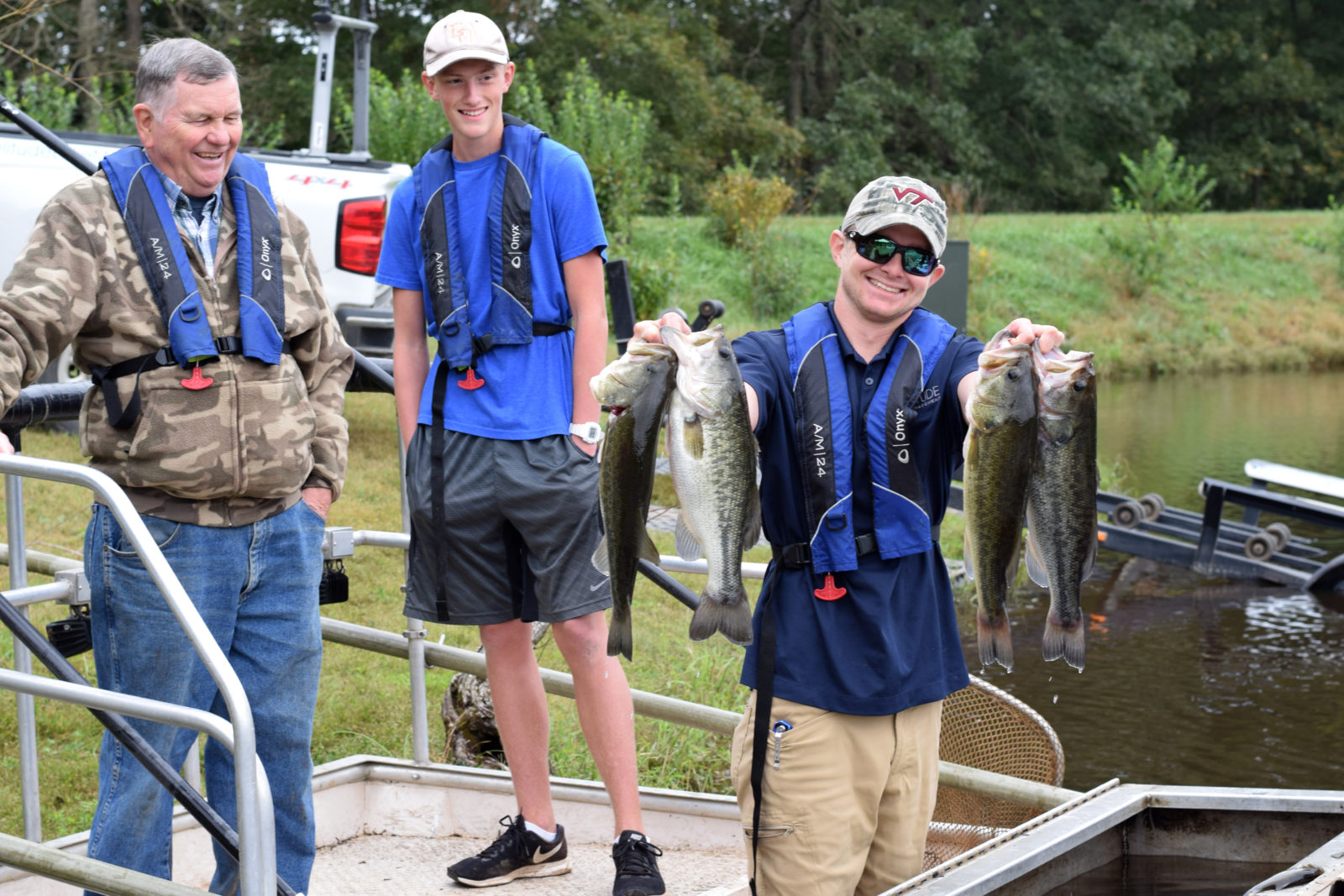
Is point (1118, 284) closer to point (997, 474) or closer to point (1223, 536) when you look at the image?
point (1223, 536)

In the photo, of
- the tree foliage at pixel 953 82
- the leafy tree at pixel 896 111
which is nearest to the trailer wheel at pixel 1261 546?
the tree foliage at pixel 953 82

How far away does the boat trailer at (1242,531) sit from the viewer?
10047 mm

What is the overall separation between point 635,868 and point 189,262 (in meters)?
1.86

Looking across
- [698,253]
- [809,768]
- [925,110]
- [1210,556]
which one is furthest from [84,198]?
[925,110]

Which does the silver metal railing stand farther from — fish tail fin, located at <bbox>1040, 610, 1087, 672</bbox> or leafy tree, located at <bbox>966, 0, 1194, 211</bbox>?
leafy tree, located at <bbox>966, 0, 1194, 211</bbox>

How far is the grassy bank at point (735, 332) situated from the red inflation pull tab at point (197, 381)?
7.64 ft

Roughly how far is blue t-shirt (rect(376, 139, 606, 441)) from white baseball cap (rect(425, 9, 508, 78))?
25cm

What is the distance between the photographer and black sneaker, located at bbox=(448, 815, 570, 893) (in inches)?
150

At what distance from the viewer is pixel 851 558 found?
2803 mm

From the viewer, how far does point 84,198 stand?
3027mm

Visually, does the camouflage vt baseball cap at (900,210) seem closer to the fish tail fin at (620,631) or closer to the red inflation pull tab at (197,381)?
the fish tail fin at (620,631)

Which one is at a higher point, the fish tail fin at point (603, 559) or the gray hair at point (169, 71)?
the gray hair at point (169, 71)

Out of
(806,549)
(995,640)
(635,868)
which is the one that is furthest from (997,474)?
(635,868)

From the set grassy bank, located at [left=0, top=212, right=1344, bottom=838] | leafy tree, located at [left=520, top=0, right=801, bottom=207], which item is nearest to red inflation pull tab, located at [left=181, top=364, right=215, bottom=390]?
grassy bank, located at [left=0, top=212, right=1344, bottom=838]
